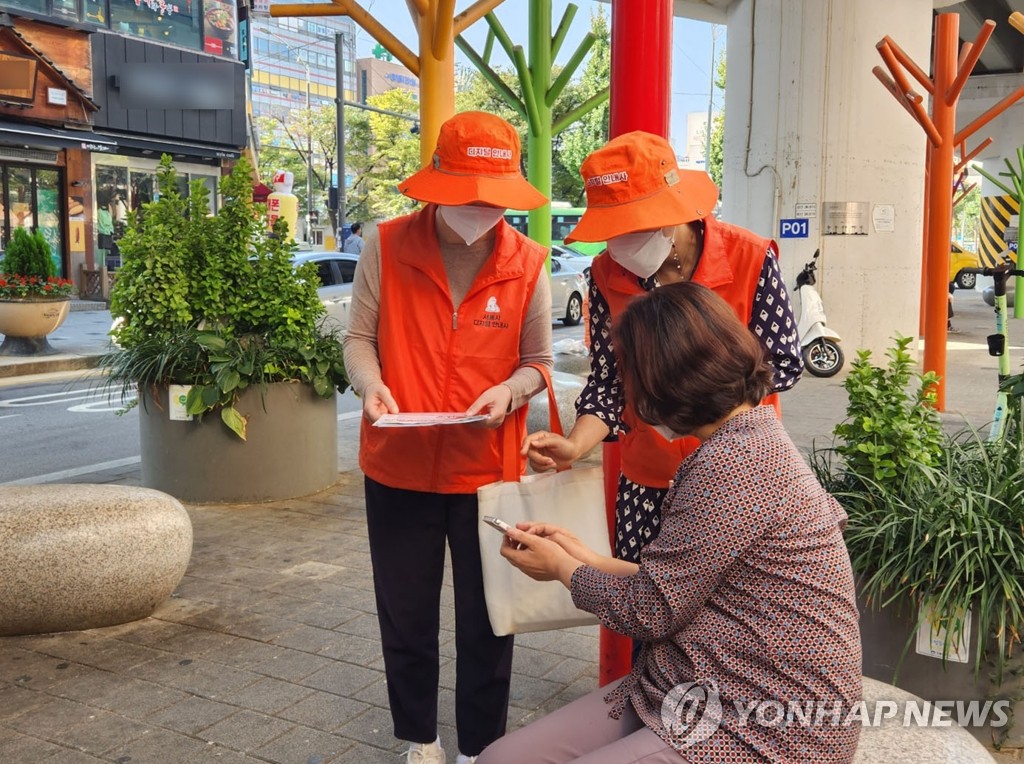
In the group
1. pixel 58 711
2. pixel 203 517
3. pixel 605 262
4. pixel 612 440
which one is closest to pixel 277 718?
pixel 58 711

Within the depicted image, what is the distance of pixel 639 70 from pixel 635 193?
0.74m

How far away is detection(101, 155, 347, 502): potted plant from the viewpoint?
6.57m

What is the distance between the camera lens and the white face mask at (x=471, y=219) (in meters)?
2.91

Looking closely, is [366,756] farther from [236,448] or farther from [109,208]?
[109,208]

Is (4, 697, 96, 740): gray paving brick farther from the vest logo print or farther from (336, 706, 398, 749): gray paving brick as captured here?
the vest logo print

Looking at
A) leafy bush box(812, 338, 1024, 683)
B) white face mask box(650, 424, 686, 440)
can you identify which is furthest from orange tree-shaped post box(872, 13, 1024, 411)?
white face mask box(650, 424, 686, 440)

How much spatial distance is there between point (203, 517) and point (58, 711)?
2.74 m

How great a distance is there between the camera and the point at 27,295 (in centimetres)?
1462

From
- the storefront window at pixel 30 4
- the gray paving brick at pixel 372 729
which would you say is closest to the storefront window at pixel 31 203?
the storefront window at pixel 30 4

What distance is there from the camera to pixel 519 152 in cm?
296

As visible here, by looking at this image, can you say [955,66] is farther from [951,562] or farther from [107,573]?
[107,573]

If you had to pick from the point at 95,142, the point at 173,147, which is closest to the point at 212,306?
the point at 95,142

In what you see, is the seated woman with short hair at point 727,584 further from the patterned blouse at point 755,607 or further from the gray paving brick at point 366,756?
the gray paving brick at point 366,756

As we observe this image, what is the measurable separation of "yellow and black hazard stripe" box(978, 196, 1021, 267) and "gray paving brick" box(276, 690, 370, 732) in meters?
28.8
